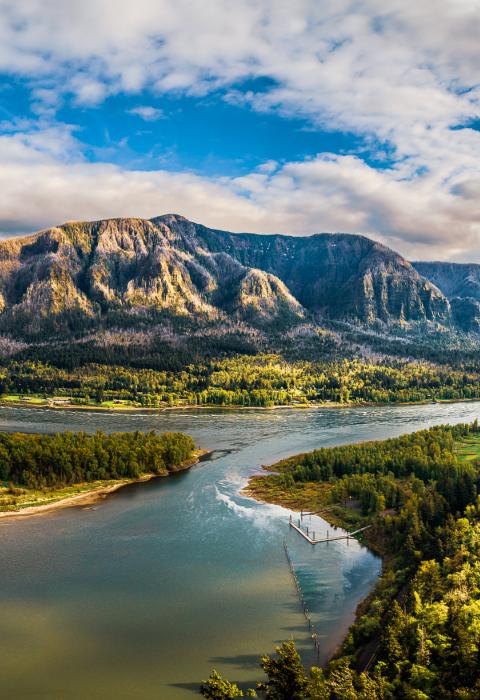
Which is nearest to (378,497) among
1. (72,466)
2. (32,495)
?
(72,466)

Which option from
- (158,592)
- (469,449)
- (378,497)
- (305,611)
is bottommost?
(305,611)

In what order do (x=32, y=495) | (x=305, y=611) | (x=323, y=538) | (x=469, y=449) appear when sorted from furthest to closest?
(x=469, y=449)
(x=32, y=495)
(x=323, y=538)
(x=305, y=611)

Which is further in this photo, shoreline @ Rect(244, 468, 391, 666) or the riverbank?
shoreline @ Rect(244, 468, 391, 666)

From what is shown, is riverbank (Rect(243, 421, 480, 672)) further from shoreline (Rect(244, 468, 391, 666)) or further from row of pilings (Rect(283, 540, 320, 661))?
row of pilings (Rect(283, 540, 320, 661))

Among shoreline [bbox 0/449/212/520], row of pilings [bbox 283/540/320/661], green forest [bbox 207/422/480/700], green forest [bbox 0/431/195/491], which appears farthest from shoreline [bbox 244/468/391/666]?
green forest [bbox 0/431/195/491]

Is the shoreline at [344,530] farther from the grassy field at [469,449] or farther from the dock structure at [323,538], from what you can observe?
the grassy field at [469,449]

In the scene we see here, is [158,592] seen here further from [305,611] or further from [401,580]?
[401,580]

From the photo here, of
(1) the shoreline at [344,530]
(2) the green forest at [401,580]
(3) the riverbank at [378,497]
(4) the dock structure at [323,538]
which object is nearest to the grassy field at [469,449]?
(3) the riverbank at [378,497]

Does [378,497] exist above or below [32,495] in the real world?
above
